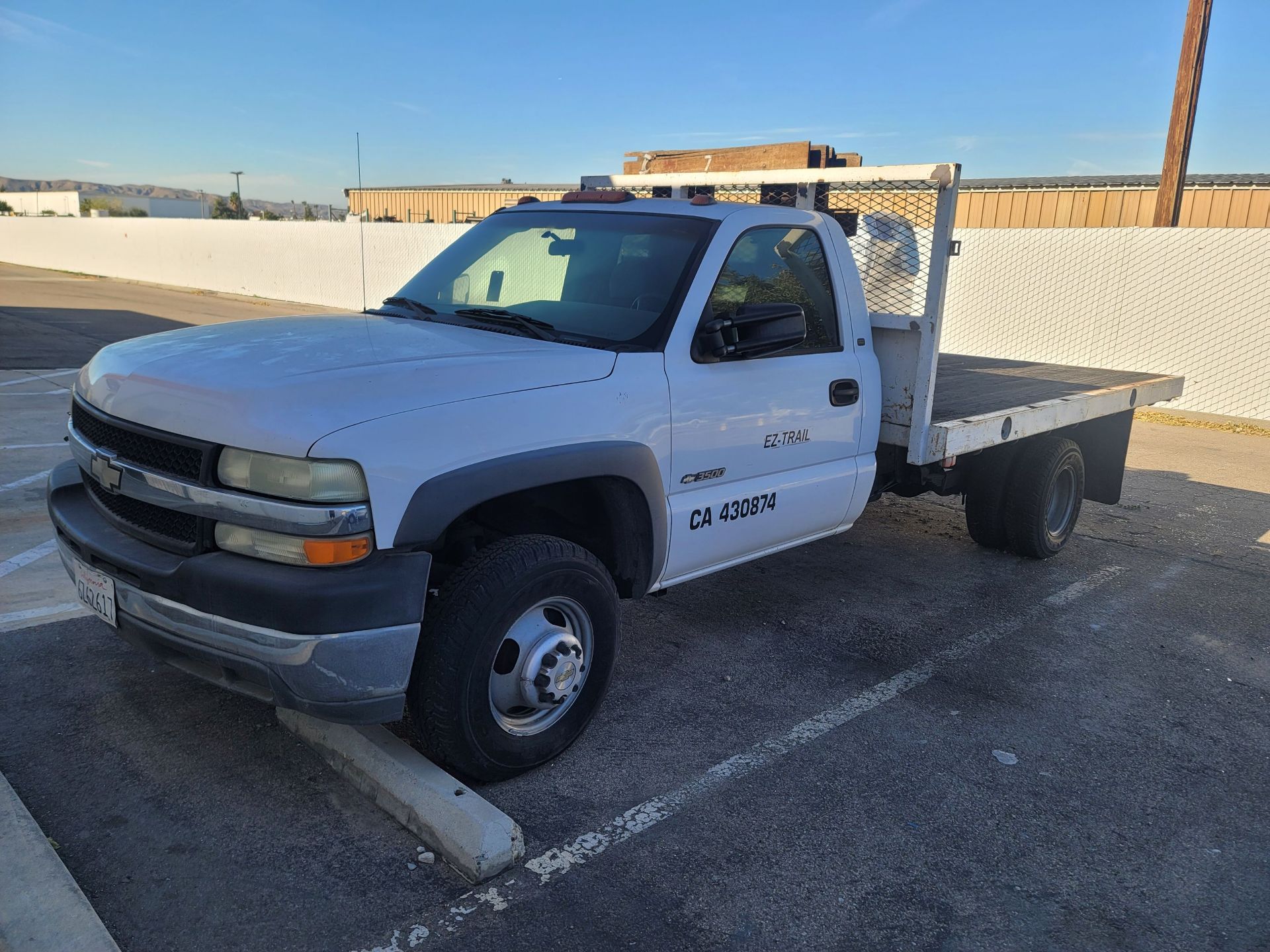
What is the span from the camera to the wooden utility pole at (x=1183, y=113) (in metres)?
13.9

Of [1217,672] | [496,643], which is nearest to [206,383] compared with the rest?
[496,643]

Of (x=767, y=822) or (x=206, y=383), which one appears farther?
(x=767, y=822)

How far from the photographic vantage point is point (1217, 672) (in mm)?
4836

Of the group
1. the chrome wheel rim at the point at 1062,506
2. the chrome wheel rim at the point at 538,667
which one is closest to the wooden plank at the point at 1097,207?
the chrome wheel rim at the point at 1062,506

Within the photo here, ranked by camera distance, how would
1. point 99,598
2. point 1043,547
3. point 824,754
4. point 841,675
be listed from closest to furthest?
point 99,598 < point 824,754 < point 841,675 < point 1043,547

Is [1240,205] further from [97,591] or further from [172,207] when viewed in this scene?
[172,207]

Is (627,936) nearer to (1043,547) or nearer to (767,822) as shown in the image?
(767,822)

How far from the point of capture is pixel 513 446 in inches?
126

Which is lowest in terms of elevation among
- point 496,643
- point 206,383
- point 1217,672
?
point 1217,672

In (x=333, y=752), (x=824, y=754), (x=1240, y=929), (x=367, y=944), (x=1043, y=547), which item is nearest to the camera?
(x=367, y=944)

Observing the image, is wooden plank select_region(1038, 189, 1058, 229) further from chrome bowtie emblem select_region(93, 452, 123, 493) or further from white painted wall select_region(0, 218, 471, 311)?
chrome bowtie emblem select_region(93, 452, 123, 493)

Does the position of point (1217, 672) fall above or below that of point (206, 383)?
below

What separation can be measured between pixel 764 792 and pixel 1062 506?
13.6 ft

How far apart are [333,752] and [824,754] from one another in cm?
187
